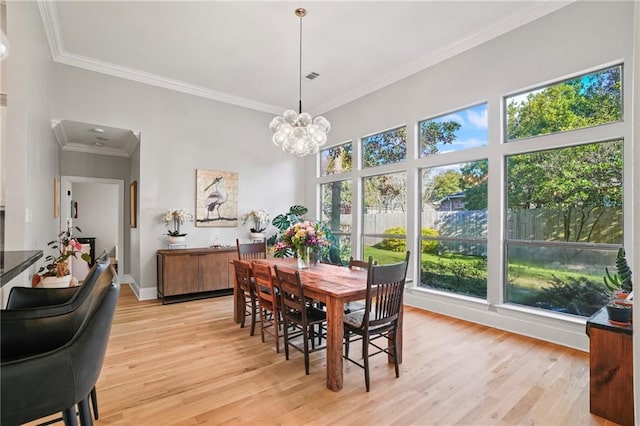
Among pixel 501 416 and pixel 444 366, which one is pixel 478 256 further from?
pixel 501 416

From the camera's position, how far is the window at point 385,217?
5145 mm

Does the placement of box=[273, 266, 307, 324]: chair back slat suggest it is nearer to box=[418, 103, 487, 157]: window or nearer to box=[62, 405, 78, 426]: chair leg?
box=[62, 405, 78, 426]: chair leg

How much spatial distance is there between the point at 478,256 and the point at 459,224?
0.49 metres

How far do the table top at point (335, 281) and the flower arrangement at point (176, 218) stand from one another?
2792 mm

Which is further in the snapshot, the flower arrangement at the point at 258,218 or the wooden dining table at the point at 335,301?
the flower arrangement at the point at 258,218

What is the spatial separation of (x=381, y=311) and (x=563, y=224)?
2386 millimetres

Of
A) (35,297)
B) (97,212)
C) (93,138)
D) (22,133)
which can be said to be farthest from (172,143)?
(97,212)

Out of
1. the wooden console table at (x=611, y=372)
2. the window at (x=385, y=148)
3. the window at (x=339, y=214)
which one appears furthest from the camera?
the window at (x=339, y=214)

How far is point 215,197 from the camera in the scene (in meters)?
5.85

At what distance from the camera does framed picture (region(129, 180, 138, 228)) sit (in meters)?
5.62

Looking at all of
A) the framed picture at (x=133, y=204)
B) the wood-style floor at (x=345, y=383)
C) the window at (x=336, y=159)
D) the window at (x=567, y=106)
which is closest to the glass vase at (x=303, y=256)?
the wood-style floor at (x=345, y=383)

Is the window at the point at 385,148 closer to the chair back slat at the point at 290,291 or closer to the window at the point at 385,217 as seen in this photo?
the window at the point at 385,217

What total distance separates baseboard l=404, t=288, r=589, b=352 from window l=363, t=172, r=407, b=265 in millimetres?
818

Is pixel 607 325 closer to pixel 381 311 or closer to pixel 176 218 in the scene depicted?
pixel 381 311
